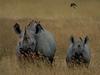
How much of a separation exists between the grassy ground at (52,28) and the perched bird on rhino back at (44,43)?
15.1 inches

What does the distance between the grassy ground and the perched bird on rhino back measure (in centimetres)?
38

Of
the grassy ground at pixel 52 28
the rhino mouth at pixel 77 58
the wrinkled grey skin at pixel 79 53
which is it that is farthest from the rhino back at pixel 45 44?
the rhino mouth at pixel 77 58

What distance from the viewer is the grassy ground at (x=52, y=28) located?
1533 centimetres

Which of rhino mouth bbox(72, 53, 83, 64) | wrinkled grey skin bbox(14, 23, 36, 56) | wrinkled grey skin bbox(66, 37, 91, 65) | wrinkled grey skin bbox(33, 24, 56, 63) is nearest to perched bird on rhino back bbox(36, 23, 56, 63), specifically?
wrinkled grey skin bbox(33, 24, 56, 63)

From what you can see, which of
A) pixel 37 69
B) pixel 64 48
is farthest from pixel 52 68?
pixel 64 48

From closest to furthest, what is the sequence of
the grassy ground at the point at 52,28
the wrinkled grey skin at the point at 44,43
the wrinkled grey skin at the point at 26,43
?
the grassy ground at the point at 52,28 → the wrinkled grey skin at the point at 26,43 → the wrinkled grey skin at the point at 44,43

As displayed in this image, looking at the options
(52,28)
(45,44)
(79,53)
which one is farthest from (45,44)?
(52,28)

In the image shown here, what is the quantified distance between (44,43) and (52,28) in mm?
14358

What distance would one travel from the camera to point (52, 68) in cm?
1562

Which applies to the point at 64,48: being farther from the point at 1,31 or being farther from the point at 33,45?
the point at 33,45

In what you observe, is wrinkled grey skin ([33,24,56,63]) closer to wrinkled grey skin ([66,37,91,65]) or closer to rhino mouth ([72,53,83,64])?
wrinkled grey skin ([66,37,91,65])

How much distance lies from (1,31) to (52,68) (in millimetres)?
16571

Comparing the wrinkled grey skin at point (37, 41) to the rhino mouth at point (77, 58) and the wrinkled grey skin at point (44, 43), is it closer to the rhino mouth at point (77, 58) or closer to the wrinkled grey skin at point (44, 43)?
the wrinkled grey skin at point (44, 43)

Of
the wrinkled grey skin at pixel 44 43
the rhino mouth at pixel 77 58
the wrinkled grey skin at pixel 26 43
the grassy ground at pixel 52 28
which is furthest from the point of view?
the wrinkled grey skin at pixel 44 43
